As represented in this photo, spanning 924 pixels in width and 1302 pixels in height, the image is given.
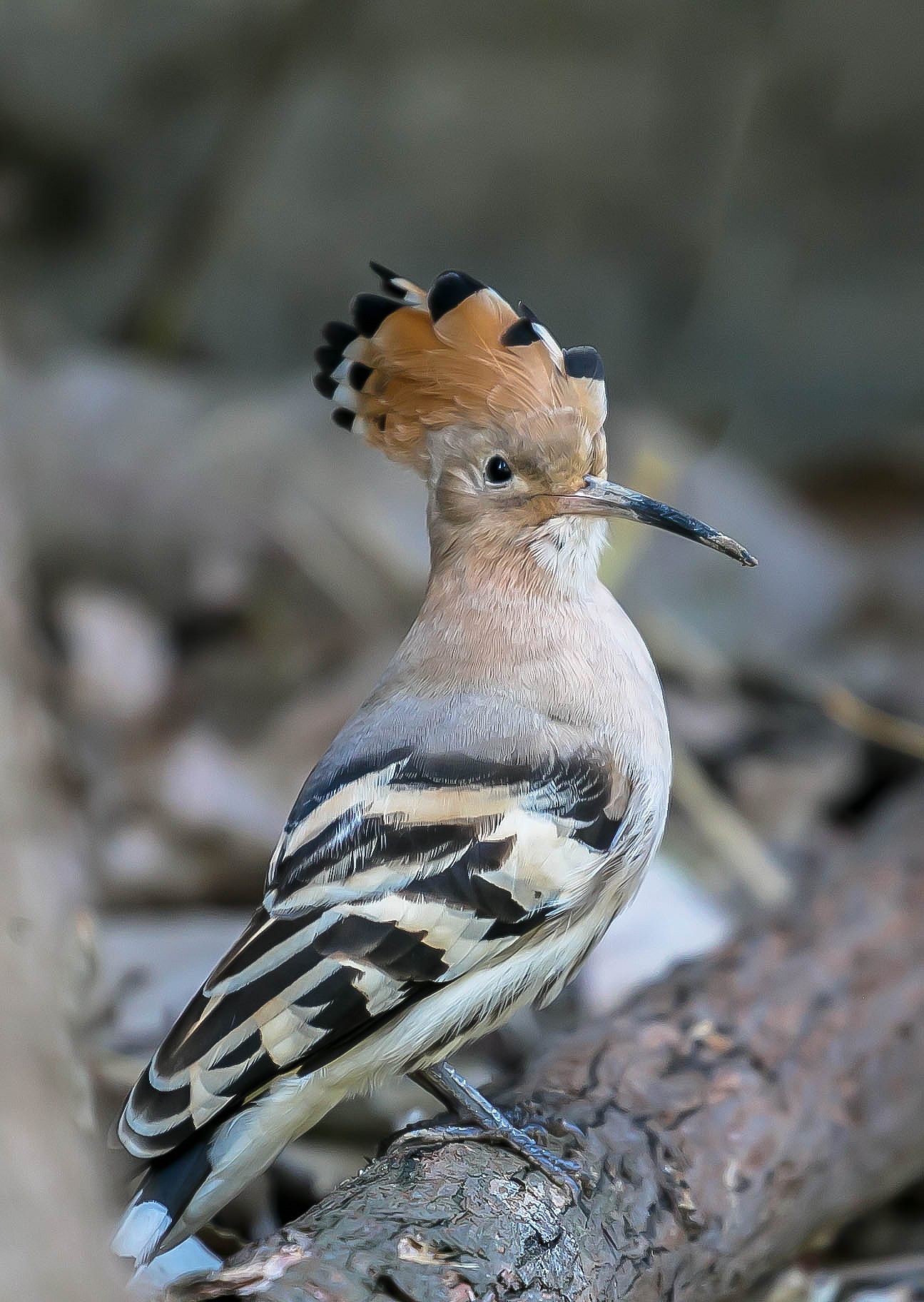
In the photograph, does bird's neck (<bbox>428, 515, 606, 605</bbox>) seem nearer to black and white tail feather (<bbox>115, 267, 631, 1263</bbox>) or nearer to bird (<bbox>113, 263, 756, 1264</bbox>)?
bird (<bbox>113, 263, 756, 1264</bbox>)

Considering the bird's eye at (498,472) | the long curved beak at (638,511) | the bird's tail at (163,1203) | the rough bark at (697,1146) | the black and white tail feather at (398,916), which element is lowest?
the rough bark at (697,1146)

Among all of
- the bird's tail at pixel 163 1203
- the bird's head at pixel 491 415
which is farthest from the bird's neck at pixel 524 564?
the bird's tail at pixel 163 1203

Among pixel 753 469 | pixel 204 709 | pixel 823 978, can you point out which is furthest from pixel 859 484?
pixel 823 978

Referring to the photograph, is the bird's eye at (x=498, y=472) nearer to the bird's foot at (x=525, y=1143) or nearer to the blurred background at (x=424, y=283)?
the bird's foot at (x=525, y=1143)

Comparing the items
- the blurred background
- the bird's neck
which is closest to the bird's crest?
the bird's neck

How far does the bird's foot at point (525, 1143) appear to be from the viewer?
5.47 feet

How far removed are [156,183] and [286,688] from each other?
5.66 ft

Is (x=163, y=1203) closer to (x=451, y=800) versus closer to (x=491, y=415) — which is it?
(x=451, y=800)

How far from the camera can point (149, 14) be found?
3.95 meters

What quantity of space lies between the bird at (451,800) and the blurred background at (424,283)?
127 cm

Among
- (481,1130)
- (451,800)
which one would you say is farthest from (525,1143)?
(451,800)

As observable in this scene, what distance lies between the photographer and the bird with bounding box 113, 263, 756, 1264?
1.62m

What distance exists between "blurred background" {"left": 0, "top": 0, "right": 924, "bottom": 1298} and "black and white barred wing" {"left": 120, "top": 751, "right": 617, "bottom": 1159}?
4.47 ft

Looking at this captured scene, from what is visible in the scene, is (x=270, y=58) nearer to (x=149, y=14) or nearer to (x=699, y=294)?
(x=149, y=14)
